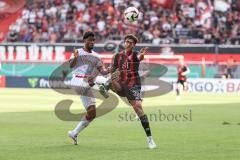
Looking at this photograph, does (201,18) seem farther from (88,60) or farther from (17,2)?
(88,60)

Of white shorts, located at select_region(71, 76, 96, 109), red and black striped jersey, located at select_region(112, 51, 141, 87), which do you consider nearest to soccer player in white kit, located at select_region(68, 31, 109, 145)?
white shorts, located at select_region(71, 76, 96, 109)

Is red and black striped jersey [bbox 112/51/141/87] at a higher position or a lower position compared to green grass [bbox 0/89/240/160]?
higher

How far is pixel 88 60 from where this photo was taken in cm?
1694

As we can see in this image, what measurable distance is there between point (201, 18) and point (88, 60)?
29969mm

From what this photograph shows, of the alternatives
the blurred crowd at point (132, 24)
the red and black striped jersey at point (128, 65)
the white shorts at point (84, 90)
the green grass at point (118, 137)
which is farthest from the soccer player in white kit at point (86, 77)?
the blurred crowd at point (132, 24)

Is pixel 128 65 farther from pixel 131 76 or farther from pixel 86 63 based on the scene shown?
pixel 86 63

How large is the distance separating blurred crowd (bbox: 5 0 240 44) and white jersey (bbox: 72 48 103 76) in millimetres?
28200

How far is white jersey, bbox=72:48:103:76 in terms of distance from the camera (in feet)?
55.4

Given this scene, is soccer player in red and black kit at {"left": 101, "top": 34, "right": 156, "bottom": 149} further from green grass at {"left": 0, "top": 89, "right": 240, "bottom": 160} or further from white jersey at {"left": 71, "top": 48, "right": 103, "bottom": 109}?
green grass at {"left": 0, "top": 89, "right": 240, "bottom": 160}

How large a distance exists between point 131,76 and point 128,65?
42 centimetres

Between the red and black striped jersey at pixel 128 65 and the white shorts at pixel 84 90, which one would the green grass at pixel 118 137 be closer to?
the white shorts at pixel 84 90

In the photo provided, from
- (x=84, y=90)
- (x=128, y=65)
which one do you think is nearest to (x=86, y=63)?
(x=84, y=90)

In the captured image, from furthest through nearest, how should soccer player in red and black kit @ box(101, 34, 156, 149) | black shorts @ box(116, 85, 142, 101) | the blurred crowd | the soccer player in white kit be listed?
the blurred crowd, the soccer player in white kit, black shorts @ box(116, 85, 142, 101), soccer player in red and black kit @ box(101, 34, 156, 149)

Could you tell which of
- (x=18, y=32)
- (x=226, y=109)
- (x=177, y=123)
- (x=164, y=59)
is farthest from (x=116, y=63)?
(x=18, y=32)
